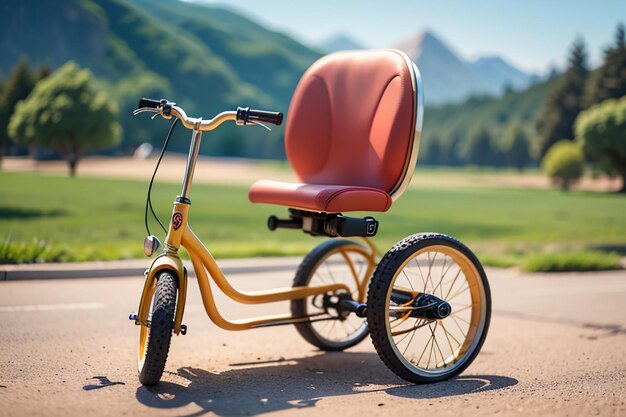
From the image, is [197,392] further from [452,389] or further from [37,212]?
[37,212]

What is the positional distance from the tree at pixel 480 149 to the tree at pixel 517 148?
17.1 feet

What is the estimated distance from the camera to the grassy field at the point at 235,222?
36.2ft

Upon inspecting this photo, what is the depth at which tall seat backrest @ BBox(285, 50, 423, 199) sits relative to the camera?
4.23 m

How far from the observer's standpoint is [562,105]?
115ft

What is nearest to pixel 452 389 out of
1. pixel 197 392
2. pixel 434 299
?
pixel 434 299

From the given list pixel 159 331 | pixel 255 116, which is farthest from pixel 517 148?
pixel 159 331

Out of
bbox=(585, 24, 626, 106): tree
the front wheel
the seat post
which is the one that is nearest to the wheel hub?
the front wheel

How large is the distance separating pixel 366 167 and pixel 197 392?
1766 millimetres

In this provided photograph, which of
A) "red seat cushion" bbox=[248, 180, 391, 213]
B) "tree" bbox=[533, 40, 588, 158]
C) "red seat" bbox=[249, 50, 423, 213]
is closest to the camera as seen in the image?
"red seat cushion" bbox=[248, 180, 391, 213]

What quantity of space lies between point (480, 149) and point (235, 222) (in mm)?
63645

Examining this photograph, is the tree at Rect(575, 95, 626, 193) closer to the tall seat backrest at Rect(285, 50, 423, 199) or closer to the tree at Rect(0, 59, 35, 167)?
the tree at Rect(0, 59, 35, 167)

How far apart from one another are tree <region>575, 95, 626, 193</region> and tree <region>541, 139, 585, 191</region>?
4585mm

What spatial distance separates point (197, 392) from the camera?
344 cm

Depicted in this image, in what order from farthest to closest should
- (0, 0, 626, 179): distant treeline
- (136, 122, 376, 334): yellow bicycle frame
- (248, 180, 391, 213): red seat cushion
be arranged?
(0, 0, 626, 179): distant treeline, (248, 180, 391, 213): red seat cushion, (136, 122, 376, 334): yellow bicycle frame
